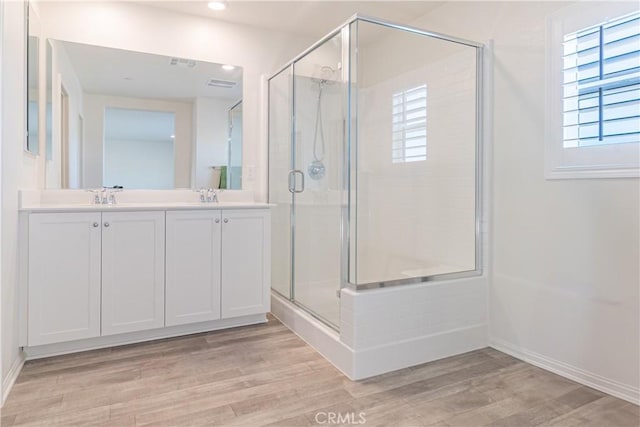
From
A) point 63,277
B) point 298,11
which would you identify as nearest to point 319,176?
point 298,11

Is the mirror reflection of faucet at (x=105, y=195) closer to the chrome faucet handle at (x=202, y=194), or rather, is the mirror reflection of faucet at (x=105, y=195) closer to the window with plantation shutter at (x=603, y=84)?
the chrome faucet handle at (x=202, y=194)

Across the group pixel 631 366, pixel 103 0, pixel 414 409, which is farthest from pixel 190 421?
pixel 103 0

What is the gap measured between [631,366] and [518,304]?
0.61 meters

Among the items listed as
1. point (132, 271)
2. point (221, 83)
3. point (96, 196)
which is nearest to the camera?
point (132, 271)

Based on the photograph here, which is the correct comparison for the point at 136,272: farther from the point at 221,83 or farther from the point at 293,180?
the point at 221,83

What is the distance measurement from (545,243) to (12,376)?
9.50 feet

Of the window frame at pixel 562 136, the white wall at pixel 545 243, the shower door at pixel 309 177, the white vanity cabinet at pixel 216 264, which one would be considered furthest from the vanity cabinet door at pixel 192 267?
the window frame at pixel 562 136

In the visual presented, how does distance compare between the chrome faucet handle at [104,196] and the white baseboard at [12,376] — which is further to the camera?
the chrome faucet handle at [104,196]

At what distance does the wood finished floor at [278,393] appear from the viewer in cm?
175

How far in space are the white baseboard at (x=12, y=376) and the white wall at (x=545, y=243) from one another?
2660 millimetres

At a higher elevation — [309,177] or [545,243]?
[309,177]

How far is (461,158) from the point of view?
2.73m

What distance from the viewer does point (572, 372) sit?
2.15 meters

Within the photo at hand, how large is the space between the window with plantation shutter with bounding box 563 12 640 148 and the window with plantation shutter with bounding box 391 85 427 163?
0.99 m
